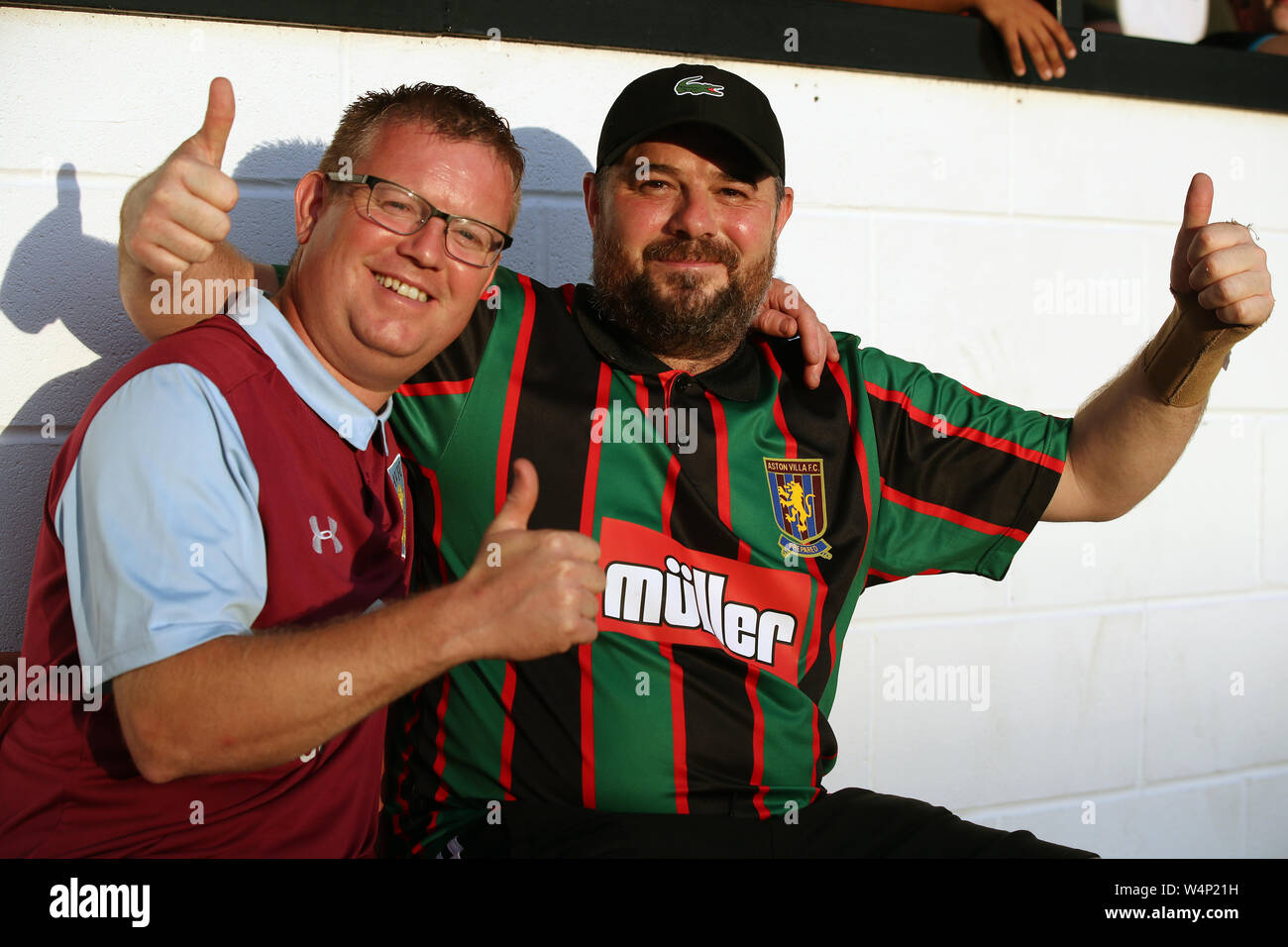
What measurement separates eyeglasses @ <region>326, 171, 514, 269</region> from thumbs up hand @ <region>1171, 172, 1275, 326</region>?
1045 mm

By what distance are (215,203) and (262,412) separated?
250 millimetres

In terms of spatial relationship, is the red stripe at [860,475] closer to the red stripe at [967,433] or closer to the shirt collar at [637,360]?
the red stripe at [967,433]

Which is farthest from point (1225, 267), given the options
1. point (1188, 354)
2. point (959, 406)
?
point (959, 406)

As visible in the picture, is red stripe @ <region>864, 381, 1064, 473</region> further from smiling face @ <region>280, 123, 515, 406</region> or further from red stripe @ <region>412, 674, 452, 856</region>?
red stripe @ <region>412, 674, 452, 856</region>

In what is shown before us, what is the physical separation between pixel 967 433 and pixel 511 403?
78 cm

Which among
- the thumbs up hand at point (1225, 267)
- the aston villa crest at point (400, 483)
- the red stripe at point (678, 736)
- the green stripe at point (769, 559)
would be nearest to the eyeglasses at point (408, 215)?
the aston villa crest at point (400, 483)

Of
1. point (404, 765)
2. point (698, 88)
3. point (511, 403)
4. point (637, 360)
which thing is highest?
point (698, 88)

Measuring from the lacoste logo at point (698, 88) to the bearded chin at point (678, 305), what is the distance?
10.5 inches

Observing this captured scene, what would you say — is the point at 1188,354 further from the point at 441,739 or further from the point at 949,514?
the point at 441,739

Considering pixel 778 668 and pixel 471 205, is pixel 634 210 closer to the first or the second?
pixel 471 205

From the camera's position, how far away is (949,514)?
169 centimetres

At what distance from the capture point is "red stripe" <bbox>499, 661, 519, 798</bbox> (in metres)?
1.43

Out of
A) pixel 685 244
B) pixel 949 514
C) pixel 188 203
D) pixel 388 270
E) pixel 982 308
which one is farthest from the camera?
pixel 982 308
